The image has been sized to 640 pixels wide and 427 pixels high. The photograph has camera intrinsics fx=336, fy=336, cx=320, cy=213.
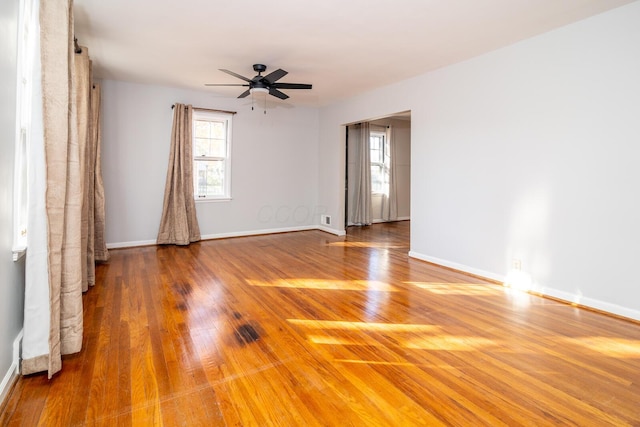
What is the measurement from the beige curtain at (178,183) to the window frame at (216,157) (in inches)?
7.0

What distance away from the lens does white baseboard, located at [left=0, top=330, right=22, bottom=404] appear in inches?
66.0

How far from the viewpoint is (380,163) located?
8.65m

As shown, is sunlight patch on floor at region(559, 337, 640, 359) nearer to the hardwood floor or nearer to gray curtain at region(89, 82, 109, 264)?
the hardwood floor

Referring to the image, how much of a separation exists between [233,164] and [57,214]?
437 centimetres

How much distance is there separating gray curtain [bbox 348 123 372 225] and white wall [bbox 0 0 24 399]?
6.67 m

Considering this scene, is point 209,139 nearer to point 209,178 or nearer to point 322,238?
point 209,178

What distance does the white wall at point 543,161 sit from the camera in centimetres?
283

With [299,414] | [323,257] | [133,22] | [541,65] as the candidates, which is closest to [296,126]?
[323,257]

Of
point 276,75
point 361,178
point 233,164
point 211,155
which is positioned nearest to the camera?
point 276,75

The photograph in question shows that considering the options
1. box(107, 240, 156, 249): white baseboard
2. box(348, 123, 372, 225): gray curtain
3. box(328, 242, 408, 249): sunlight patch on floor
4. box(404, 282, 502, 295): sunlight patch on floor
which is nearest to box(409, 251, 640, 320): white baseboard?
box(404, 282, 502, 295): sunlight patch on floor

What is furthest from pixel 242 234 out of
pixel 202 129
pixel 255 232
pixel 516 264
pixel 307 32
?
pixel 516 264

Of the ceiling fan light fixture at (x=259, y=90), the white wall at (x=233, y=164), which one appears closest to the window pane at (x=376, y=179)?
the white wall at (x=233, y=164)

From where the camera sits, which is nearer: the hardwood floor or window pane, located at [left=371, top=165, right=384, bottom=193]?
the hardwood floor

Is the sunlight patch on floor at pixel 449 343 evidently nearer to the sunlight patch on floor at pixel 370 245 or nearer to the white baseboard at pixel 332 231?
the sunlight patch on floor at pixel 370 245
